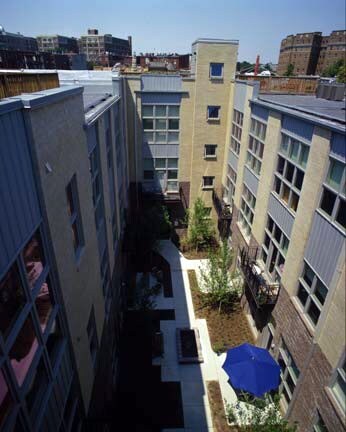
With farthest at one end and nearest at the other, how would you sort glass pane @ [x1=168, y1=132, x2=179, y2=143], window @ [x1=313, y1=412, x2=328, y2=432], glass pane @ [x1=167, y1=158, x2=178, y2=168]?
glass pane @ [x1=167, y1=158, x2=178, y2=168]
glass pane @ [x1=168, y1=132, x2=179, y2=143]
window @ [x1=313, y1=412, x2=328, y2=432]

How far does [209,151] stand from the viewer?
23781 mm

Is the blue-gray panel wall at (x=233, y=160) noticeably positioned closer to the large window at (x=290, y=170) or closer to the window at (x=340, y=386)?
the large window at (x=290, y=170)

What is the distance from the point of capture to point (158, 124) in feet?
74.1

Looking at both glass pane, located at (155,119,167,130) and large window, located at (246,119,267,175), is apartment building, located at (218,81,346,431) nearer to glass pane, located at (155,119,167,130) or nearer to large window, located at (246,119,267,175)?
large window, located at (246,119,267,175)

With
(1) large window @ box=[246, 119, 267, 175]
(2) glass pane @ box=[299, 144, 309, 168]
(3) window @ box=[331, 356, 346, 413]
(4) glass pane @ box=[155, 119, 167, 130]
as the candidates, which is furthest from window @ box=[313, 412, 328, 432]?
(4) glass pane @ box=[155, 119, 167, 130]

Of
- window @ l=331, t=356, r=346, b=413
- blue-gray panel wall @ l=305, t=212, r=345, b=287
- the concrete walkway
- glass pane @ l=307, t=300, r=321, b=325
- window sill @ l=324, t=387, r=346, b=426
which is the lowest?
the concrete walkway

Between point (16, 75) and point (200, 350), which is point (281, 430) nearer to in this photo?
point (200, 350)

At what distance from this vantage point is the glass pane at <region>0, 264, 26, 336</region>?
4.66 meters

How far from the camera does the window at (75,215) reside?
27.1ft

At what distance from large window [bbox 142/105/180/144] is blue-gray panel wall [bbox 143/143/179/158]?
0.31 metres

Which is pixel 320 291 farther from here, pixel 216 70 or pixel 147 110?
pixel 147 110

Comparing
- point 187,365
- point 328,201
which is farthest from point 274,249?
point 187,365

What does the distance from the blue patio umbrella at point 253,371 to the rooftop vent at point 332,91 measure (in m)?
13.5

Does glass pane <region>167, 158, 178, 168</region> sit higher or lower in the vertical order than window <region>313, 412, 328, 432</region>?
higher
